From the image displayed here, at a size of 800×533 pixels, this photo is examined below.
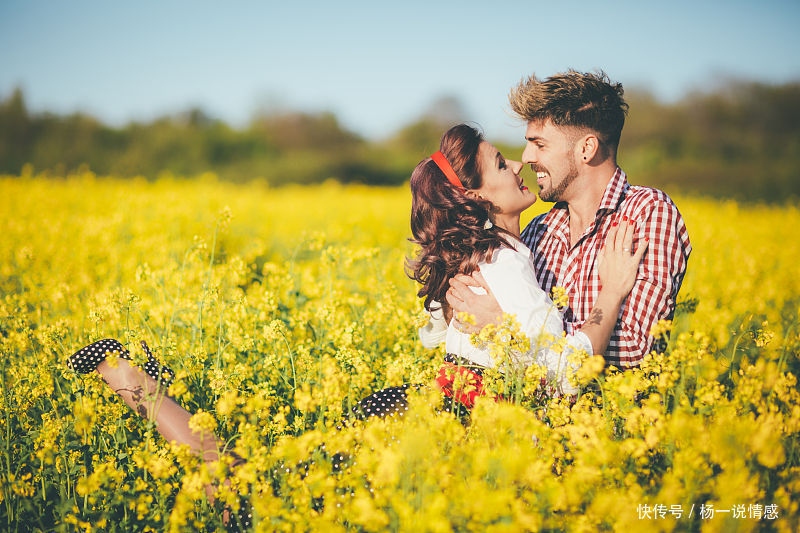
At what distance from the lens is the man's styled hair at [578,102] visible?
108 inches

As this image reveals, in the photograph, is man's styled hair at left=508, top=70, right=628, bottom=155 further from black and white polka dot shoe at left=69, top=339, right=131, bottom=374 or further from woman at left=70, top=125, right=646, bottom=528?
black and white polka dot shoe at left=69, top=339, right=131, bottom=374

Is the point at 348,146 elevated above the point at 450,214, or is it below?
above

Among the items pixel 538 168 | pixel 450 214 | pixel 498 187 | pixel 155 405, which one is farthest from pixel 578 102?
pixel 155 405

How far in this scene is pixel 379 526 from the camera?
4.67ft

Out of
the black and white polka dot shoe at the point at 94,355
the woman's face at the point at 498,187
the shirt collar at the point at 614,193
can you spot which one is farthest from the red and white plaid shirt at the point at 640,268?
the black and white polka dot shoe at the point at 94,355

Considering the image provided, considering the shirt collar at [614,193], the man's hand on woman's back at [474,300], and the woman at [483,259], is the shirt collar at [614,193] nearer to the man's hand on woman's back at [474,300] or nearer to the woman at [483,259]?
the woman at [483,259]

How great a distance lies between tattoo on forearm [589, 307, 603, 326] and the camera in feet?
7.10

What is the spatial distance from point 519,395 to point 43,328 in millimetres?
2349

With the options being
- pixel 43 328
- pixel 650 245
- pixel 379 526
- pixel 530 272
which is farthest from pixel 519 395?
pixel 43 328

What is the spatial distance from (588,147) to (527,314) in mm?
1231

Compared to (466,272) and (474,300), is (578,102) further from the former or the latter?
(474,300)

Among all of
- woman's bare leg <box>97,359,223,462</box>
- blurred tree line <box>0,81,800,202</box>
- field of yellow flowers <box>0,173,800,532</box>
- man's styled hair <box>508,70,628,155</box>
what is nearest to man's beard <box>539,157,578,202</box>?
man's styled hair <box>508,70,628,155</box>

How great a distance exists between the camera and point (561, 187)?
287cm

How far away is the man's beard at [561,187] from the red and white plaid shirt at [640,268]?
8.6 inches
